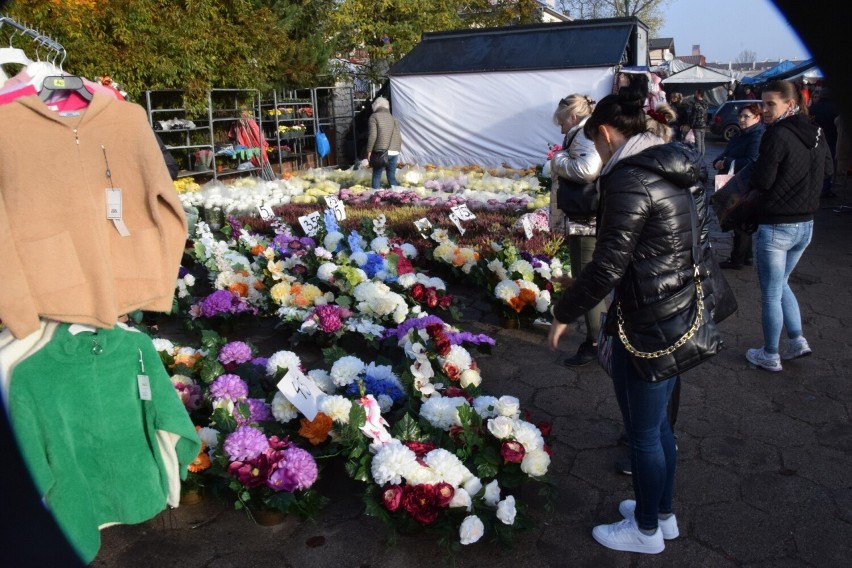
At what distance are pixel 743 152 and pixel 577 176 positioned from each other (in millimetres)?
3393

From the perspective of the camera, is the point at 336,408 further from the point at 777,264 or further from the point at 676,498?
the point at 777,264

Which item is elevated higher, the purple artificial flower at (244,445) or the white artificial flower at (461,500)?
the purple artificial flower at (244,445)

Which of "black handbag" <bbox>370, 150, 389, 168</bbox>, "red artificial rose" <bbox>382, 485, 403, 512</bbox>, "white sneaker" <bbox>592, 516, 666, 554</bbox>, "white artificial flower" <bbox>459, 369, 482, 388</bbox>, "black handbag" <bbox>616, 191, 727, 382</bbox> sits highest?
"black handbag" <bbox>616, 191, 727, 382</bbox>

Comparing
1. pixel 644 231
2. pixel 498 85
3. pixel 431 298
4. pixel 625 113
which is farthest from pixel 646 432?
pixel 498 85

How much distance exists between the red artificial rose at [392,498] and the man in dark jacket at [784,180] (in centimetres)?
266

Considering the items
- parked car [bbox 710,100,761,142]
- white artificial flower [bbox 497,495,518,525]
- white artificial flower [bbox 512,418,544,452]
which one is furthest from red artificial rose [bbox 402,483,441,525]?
parked car [bbox 710,100,761,142]

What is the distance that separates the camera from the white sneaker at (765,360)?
4211mm

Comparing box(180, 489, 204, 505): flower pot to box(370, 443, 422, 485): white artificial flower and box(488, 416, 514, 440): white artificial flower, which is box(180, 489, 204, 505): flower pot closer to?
box(370, 443, 422, 485): white artificial flower

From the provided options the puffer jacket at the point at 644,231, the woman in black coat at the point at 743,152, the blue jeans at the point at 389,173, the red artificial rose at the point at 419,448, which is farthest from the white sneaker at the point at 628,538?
the blue jeans at the point at 389,173

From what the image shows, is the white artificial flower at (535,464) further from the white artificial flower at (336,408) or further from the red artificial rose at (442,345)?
the red artificial rose at (442,345)

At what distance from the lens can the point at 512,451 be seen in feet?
9.00

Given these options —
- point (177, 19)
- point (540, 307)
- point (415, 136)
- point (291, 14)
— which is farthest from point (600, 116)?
point (291, 14)

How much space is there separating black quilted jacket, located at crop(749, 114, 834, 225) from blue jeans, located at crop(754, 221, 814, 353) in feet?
0.22

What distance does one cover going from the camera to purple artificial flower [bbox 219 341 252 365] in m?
3.68
